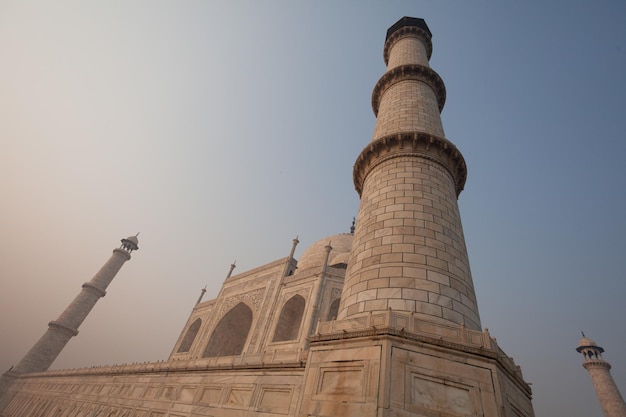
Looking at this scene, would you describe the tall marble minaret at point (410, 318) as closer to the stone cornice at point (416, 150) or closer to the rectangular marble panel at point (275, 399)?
the stone cornice at point (416, 150)

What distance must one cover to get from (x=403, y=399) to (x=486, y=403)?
0.93 meters

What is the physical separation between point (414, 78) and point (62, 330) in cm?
3651

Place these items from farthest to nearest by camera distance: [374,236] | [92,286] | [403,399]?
1. [92,286]
2. [374,236]
3. [403,399]

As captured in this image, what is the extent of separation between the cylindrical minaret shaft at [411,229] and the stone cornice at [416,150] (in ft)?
0.07

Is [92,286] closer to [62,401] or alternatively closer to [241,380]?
[62,401]

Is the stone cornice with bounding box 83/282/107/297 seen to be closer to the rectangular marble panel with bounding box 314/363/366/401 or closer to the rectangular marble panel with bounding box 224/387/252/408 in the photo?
the rectangular marble panel with bounding box 224/387/252/408

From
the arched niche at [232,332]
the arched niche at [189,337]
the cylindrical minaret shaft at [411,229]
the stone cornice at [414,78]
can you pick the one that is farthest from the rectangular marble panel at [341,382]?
the arched niche at [189,337]

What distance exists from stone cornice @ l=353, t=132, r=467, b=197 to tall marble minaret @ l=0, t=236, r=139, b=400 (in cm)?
3464

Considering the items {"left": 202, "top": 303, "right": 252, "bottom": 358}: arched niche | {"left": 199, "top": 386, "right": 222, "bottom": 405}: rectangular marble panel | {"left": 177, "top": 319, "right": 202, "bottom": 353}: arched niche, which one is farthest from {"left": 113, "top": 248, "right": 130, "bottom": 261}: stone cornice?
{"left": 199, "top": 386, "right": 222, "bottom": 405}: rectangular marble panel

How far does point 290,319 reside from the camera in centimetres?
1905

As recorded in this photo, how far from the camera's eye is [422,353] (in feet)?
13.0

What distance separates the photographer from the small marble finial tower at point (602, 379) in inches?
861

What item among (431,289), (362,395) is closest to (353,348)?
(362,395)

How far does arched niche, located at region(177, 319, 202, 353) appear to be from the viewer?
23955mm
